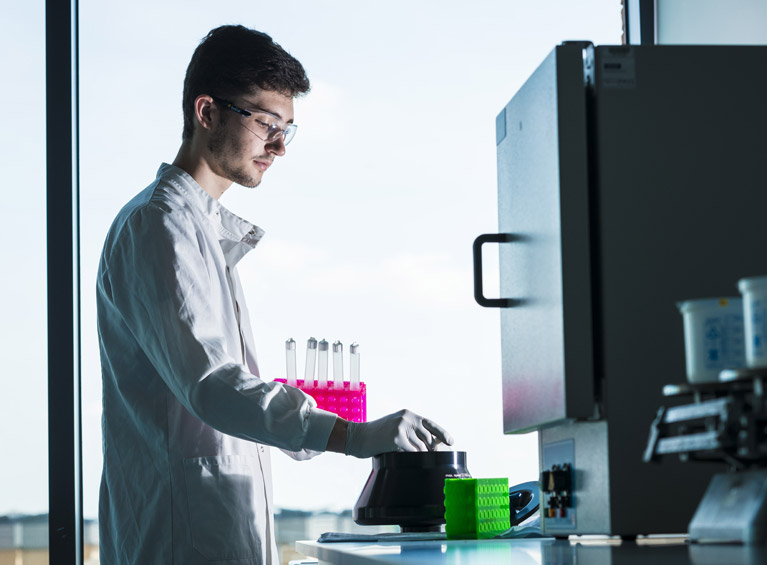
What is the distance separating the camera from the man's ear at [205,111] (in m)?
2.11

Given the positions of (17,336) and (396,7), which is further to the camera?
(396,7)

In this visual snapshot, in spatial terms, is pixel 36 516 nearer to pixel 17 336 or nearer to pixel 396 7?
pixel 17 336

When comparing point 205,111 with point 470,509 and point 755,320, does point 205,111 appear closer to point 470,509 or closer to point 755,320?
point 470,509

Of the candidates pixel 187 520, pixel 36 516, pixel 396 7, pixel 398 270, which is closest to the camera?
pixel 187 520

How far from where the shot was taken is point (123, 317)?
5.96 ft

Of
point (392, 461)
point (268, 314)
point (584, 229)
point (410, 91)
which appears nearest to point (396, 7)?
point (410, 91)

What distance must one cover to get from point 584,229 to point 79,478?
76.2 inches

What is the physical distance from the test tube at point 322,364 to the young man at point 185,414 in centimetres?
33

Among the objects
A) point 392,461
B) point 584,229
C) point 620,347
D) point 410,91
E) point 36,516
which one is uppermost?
point 410,91

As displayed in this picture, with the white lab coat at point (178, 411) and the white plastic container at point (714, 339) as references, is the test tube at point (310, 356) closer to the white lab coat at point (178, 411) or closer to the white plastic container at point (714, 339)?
the white lab coat at point (178, 411)

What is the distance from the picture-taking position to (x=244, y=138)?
2.11 m

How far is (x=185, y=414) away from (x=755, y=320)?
47.7 inches

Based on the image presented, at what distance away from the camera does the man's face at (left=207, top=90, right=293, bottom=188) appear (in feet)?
6.91

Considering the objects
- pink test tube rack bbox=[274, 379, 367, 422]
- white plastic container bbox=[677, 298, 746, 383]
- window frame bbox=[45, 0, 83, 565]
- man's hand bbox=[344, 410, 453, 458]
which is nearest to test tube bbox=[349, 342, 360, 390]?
pink test tube rack bbox=[274, 379, 367, 422]
